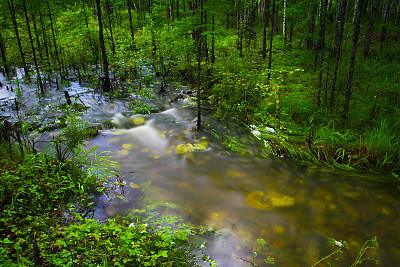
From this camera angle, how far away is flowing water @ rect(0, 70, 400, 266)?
3.72m

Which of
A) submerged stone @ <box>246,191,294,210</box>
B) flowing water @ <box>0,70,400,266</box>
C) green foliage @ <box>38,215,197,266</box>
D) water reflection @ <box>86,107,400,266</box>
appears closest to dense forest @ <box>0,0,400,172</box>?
flowing water @ <box>0,70,400,266</box>

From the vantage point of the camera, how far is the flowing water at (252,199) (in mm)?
3721

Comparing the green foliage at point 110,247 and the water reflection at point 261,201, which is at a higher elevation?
the green foliage at point 110,247

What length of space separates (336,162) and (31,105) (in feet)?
36.9

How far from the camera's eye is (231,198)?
4.88 meters

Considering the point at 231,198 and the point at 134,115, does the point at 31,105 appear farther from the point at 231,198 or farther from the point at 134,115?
the point at 231,198

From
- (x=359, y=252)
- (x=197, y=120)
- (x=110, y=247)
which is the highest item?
(x=197, y=120)

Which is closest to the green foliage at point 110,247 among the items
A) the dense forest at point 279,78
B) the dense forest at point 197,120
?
the dense forest at point 197,120

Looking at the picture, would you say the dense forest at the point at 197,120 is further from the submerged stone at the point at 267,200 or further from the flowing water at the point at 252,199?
the submerged stone at the point at 267,200

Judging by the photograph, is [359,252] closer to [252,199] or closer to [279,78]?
[252,199]

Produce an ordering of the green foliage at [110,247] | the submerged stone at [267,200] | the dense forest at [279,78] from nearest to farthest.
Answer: the green foliage at [110,247], the submerged stone at [267,200], the dense forest at [279,78]

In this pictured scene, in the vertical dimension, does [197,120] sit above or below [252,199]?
above

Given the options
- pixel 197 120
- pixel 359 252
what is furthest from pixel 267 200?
pixel 197 120

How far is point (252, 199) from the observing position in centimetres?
484
